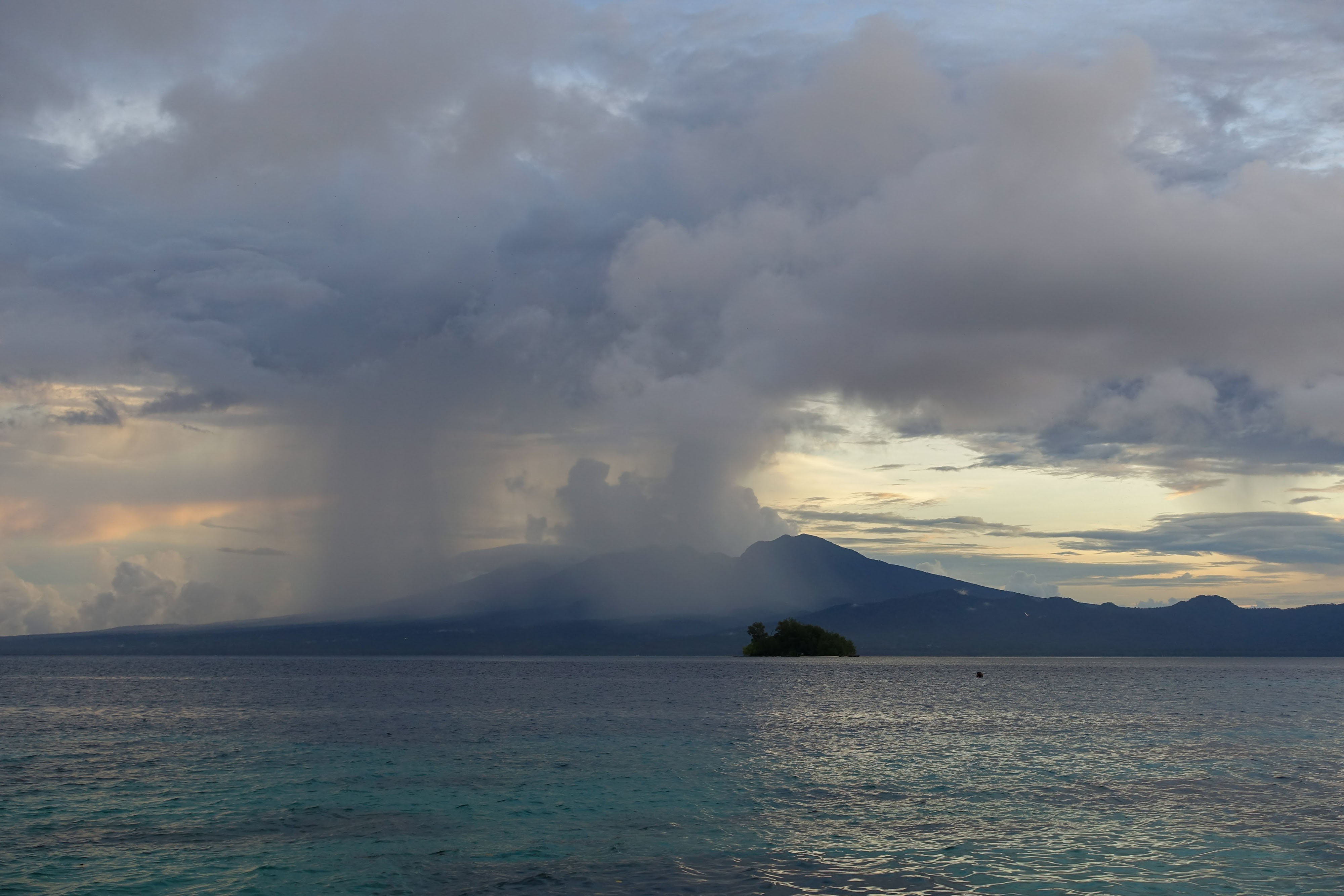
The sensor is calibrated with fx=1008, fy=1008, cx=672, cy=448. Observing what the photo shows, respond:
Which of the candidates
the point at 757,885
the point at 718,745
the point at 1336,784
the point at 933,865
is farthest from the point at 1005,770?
the point at 757,885

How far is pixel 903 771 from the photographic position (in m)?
60.4

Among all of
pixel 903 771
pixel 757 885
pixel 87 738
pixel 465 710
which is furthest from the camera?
pixel 465 710

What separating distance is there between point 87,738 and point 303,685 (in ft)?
365

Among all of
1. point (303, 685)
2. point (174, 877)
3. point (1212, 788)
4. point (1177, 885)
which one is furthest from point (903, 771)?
point (303, 685)

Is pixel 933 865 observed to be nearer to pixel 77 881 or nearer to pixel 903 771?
pixel 903 771

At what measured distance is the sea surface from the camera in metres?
34.5

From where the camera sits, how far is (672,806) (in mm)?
47938

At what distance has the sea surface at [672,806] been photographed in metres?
34.5

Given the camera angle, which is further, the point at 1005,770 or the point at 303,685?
the point at 303,685

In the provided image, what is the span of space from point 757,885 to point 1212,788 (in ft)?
110

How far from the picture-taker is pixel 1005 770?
201ft

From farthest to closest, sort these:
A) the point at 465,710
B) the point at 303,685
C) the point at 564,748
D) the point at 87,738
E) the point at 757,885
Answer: the point at 303,685 < the point at 465,710 < the point at 87,738 < the point at 564,748 < the point at 757,885

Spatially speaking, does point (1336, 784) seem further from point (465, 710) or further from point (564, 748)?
point (465, 710)

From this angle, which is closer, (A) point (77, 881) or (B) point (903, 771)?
(A) point (77, 881)
